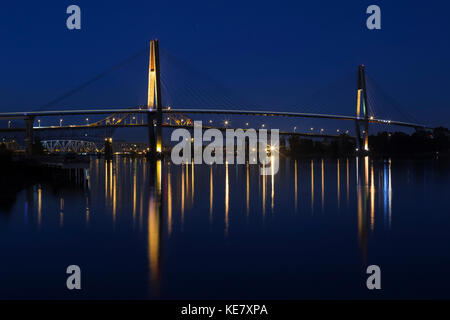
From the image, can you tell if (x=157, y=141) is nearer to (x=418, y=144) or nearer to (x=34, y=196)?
(x=34, y=196)

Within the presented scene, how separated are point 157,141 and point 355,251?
3172cm

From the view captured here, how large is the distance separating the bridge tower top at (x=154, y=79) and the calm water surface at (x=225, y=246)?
24247 millimetres

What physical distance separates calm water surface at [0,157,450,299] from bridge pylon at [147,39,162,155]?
23.8 metres

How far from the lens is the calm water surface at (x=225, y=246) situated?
5062 mm

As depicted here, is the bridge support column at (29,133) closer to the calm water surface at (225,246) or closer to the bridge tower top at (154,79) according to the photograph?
the bridge tower top at (154,79)

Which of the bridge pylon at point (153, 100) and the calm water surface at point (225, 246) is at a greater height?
the bridge pylon at point (153, 100)

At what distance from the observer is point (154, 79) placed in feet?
123

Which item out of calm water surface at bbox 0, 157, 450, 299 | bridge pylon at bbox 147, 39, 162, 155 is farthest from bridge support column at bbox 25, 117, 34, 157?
calm water surface at bbox 0, 157, 450, 299

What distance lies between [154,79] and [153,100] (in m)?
1.53

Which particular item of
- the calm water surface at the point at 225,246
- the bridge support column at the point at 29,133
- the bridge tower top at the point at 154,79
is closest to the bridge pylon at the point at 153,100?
the bridge tower top at the point at 154,79

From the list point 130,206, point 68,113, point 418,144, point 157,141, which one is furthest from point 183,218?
point 418,144

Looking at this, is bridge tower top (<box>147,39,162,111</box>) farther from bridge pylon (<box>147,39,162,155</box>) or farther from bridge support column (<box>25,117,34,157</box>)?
bridge support column (<box>25,117,34,157</box>)

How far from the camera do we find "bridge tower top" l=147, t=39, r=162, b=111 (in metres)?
36.5
